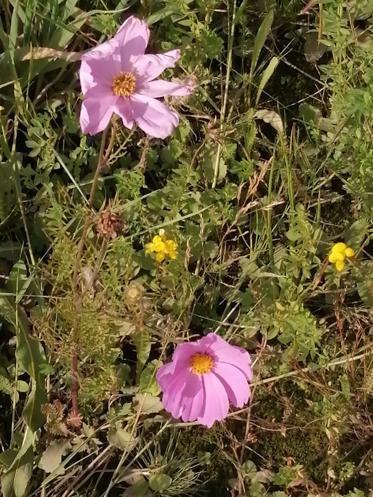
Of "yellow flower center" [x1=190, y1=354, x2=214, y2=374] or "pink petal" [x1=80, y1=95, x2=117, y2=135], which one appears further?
"yellow flower center" [x1=190, y1=354, x2=214, y2=374]

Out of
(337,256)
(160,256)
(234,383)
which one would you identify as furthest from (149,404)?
(337,256)

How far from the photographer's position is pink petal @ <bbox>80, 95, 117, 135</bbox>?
1142 millimetres

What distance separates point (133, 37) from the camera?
1.21 metres

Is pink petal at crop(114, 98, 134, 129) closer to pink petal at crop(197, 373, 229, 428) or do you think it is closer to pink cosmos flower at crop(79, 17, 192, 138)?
pink cosmos flower at crop(79, 17, 192, 138)

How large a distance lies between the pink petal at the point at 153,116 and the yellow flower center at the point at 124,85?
14mm

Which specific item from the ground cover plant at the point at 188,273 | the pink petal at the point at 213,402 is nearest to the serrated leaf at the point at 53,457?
the ground cover plant at the point at 188,273

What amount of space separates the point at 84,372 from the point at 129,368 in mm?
74

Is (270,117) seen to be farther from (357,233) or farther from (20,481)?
(20,481)

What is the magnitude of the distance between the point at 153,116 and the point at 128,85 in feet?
0.19

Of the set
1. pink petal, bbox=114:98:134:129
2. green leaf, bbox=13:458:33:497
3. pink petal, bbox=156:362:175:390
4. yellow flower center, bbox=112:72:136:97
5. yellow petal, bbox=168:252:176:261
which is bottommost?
green leaf, bbox=13:458:33:497

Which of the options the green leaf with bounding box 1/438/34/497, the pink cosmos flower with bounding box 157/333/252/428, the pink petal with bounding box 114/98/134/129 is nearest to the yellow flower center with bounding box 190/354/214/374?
the pink cosmos flower with bounding box 157/333/252/428

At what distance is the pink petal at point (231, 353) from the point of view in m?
1.29

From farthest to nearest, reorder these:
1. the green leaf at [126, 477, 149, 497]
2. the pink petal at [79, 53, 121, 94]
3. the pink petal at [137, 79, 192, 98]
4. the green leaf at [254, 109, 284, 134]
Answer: the green leaf at [254, 109, 284, 134] → the green leaf at [126, 477, 149, 497] → the pink petal at [137, 79, 192, 98] → the pink petal at [79, 53, 121, 94]

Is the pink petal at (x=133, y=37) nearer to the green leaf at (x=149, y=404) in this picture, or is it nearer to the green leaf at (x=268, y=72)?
the green leaf at (x=268, y=72)
